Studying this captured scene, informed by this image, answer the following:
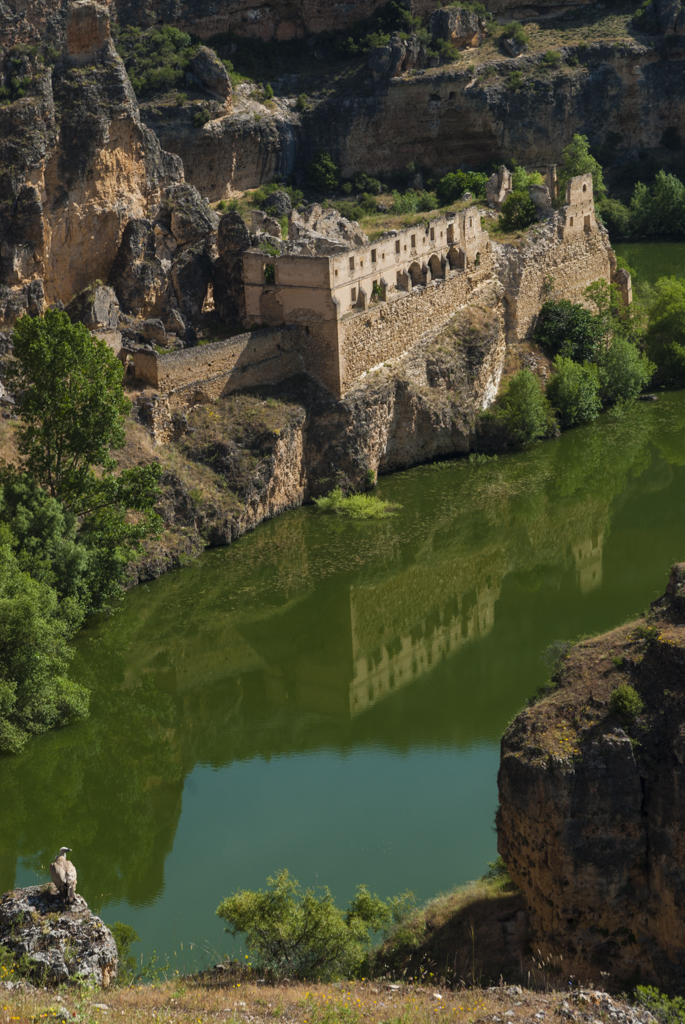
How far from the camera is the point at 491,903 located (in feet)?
58.9

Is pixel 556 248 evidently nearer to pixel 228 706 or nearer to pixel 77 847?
pixel 228 706

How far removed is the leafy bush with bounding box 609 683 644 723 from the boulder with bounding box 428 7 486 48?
70966 millimetres

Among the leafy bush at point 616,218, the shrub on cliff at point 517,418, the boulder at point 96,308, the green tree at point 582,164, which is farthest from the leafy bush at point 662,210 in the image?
the boulder at point 96,308

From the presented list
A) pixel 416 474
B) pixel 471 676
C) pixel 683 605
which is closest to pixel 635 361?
pixel 416 474

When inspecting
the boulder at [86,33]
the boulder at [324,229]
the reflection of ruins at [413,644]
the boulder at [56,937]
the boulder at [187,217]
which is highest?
the boulder at [86,33]

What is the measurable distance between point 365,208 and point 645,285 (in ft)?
84.5

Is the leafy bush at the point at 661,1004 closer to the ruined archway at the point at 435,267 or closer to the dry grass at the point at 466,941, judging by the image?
the dry grass at the point at 466,941

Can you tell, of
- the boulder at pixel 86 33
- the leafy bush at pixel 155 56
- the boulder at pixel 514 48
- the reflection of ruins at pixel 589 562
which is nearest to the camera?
the reflection of ruins at pixel 589 562

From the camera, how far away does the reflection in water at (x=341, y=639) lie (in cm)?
2352

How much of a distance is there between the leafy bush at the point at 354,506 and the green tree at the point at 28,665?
10.5 meters

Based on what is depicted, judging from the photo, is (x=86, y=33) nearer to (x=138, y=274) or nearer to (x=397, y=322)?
(x=138, y=274)

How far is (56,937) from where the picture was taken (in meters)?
16.4

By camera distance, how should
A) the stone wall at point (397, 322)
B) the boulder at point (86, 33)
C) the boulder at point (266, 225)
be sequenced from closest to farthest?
the stone wall at point (397, 322), the boulder at point (86, 33), the boulder at point (266, 225)

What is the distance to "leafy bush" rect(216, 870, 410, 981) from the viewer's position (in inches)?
664
